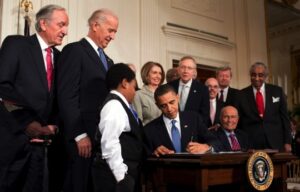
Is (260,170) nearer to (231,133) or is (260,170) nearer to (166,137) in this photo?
(166,137)

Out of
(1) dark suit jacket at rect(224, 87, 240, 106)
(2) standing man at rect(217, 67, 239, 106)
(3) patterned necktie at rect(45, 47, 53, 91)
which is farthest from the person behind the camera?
(2) standing man at rect(217, 67, 239, 106)

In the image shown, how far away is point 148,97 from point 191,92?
458 millimetres

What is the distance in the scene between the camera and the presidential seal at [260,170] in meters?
1.94

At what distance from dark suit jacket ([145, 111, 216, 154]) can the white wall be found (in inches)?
113

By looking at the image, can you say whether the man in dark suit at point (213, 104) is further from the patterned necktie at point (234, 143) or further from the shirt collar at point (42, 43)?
the shirt collar at point (42, 43)

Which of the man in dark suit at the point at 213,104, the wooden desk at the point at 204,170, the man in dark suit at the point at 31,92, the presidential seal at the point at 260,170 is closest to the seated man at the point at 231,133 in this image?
the man in dark suit at the point at 213,104

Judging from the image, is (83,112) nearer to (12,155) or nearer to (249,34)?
(12,155)

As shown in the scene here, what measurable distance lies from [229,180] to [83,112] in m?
0.97

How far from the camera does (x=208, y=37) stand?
695 centimetres

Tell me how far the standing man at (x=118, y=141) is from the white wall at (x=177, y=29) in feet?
9.47

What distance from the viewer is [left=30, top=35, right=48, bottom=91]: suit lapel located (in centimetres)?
225

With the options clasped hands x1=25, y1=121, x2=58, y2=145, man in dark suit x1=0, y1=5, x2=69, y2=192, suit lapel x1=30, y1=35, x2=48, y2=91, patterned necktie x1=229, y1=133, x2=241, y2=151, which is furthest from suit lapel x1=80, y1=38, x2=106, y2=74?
patterned necktie x1=229, y1=133, x2=241, y2=151

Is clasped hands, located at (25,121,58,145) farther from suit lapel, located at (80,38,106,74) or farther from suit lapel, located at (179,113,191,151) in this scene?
suit lapel, located at (179,113,191,151)

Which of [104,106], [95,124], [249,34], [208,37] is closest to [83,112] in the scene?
[95,124]
